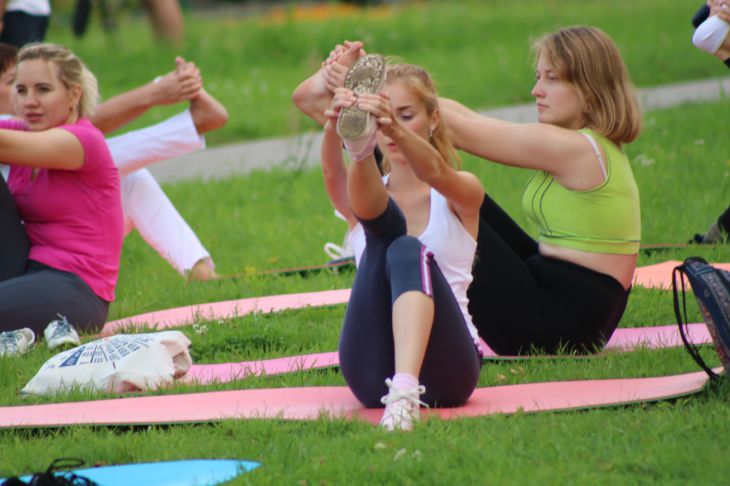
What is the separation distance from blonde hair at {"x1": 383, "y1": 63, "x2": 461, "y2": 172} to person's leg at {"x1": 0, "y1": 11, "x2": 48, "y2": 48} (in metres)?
3.96

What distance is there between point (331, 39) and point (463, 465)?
11582mm

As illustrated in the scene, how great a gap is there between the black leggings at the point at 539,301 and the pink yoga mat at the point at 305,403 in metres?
0.46

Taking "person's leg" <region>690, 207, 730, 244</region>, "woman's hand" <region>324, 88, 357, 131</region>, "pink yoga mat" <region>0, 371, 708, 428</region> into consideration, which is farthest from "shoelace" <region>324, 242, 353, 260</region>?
"woman's hand" <region>324, 88, 357, 131</region>

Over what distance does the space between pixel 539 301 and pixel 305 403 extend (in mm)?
1098

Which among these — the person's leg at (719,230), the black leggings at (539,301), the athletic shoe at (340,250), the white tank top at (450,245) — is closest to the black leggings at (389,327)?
the white tank top at (450,245)

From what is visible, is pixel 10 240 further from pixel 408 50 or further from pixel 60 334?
pixel 408 50

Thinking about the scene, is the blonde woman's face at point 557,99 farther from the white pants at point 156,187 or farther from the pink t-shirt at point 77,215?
the white pants at point 156,187

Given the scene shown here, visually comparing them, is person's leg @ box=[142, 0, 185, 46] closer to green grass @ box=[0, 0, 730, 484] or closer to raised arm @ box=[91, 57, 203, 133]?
green grass @ box=[0, 0, 730, 484]

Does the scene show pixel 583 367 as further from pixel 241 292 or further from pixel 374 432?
pixel 241 292

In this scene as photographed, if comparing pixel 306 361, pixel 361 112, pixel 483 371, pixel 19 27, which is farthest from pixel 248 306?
pixel 19 27

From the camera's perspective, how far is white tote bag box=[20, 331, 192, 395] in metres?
4.39

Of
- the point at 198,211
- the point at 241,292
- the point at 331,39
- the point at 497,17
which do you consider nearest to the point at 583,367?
the point at 241,292

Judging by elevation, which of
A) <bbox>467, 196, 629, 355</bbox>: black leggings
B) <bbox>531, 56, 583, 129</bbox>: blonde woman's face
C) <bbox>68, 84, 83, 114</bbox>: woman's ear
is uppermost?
<bbox>531, 56, 583, 129</bbox>: blonde woman's face

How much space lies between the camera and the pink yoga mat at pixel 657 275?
5.69 metres
